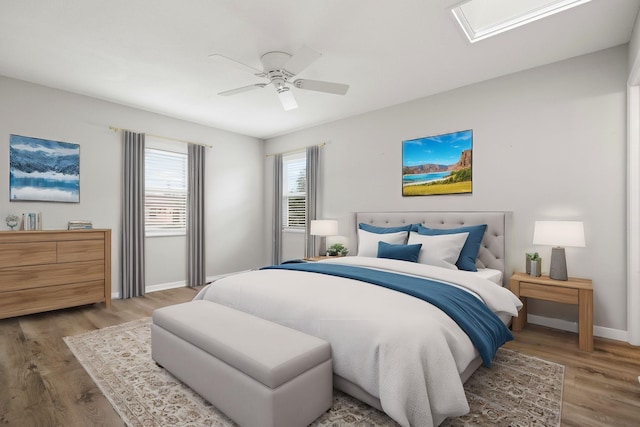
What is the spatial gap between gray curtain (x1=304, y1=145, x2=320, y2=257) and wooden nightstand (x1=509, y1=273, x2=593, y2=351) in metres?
2.89

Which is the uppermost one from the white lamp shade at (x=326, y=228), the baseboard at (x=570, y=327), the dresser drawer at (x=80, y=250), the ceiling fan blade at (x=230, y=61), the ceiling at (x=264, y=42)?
the ceiling at (x=264, y=42)

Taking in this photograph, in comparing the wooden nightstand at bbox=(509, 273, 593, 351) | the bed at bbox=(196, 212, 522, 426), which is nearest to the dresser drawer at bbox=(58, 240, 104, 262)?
the bed at bbox=(196, 212, 522, 426)

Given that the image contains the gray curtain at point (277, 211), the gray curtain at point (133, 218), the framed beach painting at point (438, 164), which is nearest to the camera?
the framed beach painting at point (438, 164)

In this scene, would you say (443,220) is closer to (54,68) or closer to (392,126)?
(392,126)

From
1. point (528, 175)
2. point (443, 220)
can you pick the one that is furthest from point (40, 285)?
point (528, 175)

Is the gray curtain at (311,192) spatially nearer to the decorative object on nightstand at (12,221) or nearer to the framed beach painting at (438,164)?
the framed beach painting at (438,164)

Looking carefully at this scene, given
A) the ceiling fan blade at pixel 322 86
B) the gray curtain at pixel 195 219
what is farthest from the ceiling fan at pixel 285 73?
the gray curtain at pixel 195 219

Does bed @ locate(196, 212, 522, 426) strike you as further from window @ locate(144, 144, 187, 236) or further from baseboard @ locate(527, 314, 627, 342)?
window @ locate(144, 144, 187, 236)

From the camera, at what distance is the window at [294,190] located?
556 centimetres

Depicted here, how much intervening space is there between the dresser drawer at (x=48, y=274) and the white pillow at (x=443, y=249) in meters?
3.69

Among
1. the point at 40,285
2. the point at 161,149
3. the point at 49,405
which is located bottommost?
the point at 49,405

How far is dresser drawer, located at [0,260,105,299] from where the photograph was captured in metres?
3.24

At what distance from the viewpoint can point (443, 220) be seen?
12.3ft

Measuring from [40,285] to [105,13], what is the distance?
111 inches
